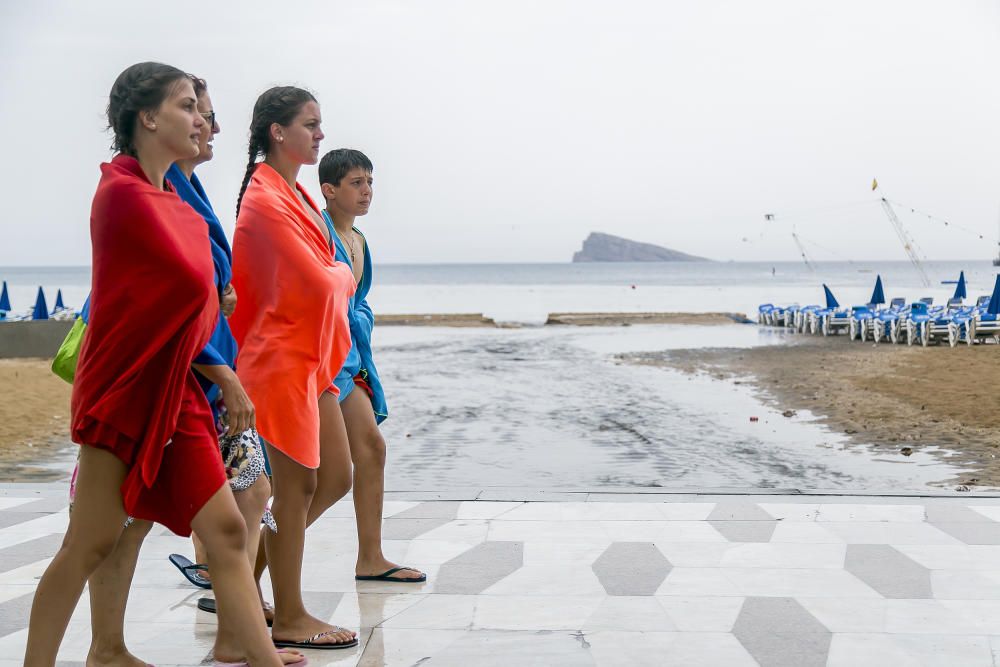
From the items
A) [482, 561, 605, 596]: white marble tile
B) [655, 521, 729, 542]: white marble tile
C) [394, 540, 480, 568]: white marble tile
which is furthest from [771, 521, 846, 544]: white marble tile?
[394, 540, 480, 568]: white marble tile

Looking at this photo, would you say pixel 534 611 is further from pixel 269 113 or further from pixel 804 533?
pixel 269 113

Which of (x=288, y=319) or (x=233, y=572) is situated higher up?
(x=288, y=319)

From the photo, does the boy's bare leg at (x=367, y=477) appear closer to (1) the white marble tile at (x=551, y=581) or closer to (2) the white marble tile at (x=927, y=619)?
(1) the white marble tile at (x=551, y=581)

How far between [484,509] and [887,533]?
1.96m

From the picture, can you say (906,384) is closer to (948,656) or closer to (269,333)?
(948,656)

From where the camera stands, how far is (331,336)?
3426mm

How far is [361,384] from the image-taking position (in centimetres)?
414

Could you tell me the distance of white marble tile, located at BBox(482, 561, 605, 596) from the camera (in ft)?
13.3

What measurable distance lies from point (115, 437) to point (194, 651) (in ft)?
3.76

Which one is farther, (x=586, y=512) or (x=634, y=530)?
(x=586, y=512)

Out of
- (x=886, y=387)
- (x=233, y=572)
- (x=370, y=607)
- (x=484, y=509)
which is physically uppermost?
(x=233, y=572)

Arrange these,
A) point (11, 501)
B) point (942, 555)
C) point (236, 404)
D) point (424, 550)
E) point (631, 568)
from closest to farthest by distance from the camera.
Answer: point (236, 404) → point (631, 568) → point (942, 555) → point (424, 550) → point (11, 501)

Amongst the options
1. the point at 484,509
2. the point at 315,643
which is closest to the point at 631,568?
the point at 484,509

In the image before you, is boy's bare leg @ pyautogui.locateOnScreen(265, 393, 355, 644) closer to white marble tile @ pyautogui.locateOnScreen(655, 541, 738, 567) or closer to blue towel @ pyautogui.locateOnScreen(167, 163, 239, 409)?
blue towel @ pyautogui.locateOnScreen(167, 163, 239, 409)
